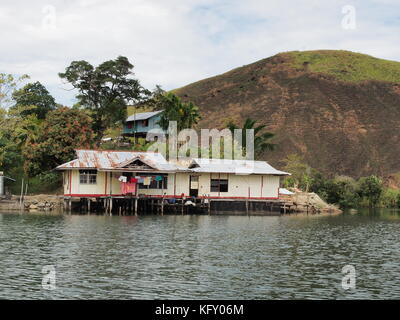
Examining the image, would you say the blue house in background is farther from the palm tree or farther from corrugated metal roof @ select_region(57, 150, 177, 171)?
corrugated metal roof @ select_region(57, 150, 177, 171)

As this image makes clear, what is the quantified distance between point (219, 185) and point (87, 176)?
13.4m

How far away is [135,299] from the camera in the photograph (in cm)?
1917

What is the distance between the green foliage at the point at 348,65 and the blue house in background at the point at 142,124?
64.6 m

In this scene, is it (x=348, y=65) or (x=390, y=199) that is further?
(x=348, y=65)

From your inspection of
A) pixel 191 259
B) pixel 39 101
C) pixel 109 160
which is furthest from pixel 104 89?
pixel 191 259

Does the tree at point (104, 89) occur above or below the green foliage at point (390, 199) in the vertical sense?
above

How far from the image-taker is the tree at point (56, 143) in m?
59.3

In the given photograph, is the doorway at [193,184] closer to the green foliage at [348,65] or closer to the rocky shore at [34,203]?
the rocky shore at [34,203]

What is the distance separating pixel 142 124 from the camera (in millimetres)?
87312

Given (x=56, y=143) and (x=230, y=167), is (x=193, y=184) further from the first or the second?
(x=56, y=143)

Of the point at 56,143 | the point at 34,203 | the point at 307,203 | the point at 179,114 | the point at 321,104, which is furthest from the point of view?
the point at 321,104

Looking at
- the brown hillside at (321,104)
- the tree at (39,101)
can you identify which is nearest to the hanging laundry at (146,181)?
the tree at (39,101)

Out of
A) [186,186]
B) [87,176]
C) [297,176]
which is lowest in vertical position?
[186,186]

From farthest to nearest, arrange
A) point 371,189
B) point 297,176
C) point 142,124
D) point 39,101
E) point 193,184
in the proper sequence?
point 142,124, point 39,101, point 297,176, point 371,189, point 193,184
